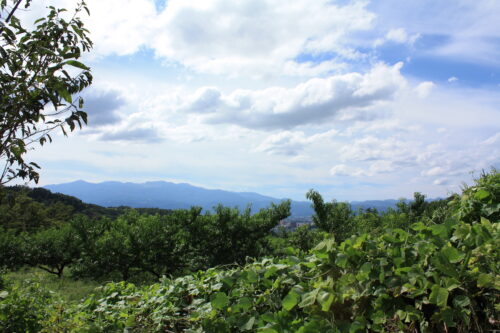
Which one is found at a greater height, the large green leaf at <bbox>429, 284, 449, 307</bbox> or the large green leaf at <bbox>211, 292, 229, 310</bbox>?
the large green leaf at <bbox>429, 284, 449, 307</bbox>

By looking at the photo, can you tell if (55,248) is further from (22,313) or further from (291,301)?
(291,301)

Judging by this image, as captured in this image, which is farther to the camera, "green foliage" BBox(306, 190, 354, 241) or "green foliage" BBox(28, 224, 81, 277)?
"green foliage" BBox(28, 224, 81, 277)

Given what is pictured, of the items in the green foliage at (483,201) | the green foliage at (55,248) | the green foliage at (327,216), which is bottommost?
the green foliage at (55,248)

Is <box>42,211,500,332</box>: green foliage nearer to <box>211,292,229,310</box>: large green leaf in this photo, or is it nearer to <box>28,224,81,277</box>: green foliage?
<box>211,292,229,310</box>: large green leaf

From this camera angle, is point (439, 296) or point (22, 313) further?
point (22, 313)

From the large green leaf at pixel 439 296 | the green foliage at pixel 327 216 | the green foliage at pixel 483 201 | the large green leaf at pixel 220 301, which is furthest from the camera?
the green foliage at pixel 327 216

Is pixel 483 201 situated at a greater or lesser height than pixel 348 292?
greater

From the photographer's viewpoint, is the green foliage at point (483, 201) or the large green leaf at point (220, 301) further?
the green foliage at point (483, 201)

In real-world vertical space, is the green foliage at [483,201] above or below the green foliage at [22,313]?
above

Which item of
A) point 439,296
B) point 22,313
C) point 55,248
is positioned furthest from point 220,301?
point 55,248

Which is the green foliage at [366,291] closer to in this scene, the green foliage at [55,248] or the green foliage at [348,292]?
the green foliage at [348,292]

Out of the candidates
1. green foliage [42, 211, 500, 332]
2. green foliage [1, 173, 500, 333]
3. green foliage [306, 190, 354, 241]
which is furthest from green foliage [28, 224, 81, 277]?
green foliage [42, 211, 500, 332]

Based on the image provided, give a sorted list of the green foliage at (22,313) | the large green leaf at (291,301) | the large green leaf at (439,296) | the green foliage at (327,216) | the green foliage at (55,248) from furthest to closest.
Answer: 1. the green foliage at (55,248)
2. the green foliage at (327,216)
3. the green foliage at (22,313)
4. the large green leaf at (291,301)
5. the large green leaf at (439,296)

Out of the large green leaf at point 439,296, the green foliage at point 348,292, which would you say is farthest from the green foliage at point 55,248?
the large green leaf at point 439,296
